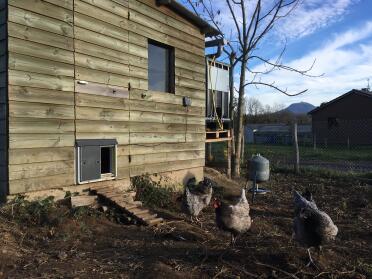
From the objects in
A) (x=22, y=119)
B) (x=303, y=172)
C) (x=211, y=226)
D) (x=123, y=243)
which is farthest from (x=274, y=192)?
(x=22, y=119)

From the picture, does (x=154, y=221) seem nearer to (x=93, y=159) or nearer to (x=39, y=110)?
(x=93, y=159)

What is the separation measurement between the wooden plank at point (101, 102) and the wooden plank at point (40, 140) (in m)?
0.64

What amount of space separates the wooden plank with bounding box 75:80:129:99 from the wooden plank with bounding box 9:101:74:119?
1.45ft

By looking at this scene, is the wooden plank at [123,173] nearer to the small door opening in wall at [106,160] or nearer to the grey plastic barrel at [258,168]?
the small door opening in wall at [106,160]

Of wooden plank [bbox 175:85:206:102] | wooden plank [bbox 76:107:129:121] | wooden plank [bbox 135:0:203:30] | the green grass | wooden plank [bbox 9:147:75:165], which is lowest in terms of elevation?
the green grass

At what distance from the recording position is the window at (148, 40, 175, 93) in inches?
347

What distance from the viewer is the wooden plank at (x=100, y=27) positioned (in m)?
6.93

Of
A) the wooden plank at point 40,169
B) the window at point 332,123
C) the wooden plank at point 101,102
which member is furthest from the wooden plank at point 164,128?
the window at point 332,123

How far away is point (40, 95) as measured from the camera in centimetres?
623

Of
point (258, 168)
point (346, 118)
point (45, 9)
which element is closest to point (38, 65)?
point (45, 9)

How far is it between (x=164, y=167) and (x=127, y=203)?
2.18 metres

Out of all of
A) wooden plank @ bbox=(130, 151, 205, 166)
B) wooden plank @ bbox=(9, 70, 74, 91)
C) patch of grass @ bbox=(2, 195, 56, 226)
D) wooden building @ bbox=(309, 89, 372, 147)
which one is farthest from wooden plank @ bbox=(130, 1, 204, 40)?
wooden building @ bbox=(309, 89, 372, 147)

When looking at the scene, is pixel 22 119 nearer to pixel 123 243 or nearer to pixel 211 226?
pixel 123 243

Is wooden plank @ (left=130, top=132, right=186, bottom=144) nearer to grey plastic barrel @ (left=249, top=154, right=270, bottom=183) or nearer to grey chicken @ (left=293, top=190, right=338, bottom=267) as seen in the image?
grey plastic barrel @ (left=249, top=154, right=270, bottom=183)
